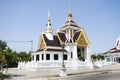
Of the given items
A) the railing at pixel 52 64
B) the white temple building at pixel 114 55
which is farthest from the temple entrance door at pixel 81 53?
the white temple building at pixel 114 55

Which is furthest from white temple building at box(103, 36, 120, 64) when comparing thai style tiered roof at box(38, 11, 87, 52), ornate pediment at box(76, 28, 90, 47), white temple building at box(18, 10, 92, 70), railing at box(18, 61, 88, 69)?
railing at box(18, 61, 88, 69)

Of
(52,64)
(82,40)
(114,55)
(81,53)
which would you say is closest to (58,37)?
(82,40)

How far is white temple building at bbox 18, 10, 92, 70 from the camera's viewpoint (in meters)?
34.6

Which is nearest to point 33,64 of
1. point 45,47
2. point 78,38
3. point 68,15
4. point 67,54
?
point 45,47

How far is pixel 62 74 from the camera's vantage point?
1906cm

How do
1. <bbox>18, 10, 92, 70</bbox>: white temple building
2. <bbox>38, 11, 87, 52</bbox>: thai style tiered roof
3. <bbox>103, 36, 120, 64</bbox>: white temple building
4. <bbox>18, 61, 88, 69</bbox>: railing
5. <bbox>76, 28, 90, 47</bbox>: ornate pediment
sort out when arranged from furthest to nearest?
<bbox>103, 36, 120, 64</bbox>: white temple building, <bbox>76, 28, 90, 47</bbox>: ornate pediment, <bbox>38, 11, 87, 52</bbox>: thai style tiered roof, <bbox>18, 10, 92, 70</bbox>: white temple building, <bbox>18, 61, 88, 69</bbox>: railing

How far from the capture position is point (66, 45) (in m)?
37.8

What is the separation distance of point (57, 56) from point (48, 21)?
9.99 m

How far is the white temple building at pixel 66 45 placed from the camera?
3463 cm

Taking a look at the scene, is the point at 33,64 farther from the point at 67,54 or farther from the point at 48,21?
the point at 48,21

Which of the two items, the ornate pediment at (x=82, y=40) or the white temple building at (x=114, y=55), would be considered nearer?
the ornate pediment at (x=82, y=40)

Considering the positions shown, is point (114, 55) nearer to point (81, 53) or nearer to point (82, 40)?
point (81, 53)

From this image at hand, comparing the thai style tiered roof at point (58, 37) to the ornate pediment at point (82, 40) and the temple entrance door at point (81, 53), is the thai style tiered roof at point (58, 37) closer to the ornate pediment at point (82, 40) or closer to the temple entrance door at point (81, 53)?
the ornate pediment at point (82, 40)

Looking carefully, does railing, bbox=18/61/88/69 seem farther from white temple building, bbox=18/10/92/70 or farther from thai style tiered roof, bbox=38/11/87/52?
thai style tiered roof, bbox=38/11/87/52
